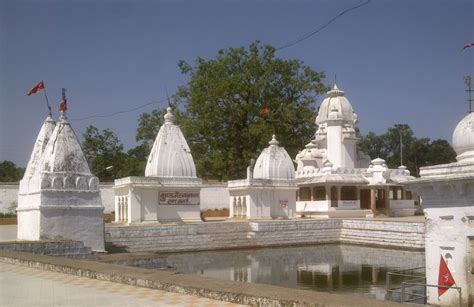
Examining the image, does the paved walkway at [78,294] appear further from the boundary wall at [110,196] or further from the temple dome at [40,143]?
the boundary wall at [110,196]

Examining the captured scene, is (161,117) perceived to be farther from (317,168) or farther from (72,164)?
(72,164)

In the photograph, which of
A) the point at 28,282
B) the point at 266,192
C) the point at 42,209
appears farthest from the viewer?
the point at 266,192

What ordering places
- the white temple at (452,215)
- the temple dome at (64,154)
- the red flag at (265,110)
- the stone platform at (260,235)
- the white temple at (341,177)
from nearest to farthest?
1. the white temple at (452,215)
2. the temple dome at (64,154)
3. the stone platform at (260,235)
4. the white temple at (341,177)
5. the red flag at (265,110)

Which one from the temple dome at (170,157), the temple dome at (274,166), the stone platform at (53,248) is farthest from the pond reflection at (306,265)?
the temple dome at (274,166)

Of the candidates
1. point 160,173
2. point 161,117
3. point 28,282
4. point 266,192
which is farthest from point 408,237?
point 161,117

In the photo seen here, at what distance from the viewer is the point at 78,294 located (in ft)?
25.8

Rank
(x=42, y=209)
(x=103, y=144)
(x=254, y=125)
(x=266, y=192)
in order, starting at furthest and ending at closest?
(x=103, y=144) < (x=254, y=125) < (x=266, y=192) < (x=42, y=209)

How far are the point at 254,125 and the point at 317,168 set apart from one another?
700 centimetres

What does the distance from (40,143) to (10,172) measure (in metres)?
51.6

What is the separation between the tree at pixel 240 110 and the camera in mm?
43281

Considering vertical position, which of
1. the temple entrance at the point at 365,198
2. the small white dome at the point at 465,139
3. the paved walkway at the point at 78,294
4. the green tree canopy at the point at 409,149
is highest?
the green tree canopy at the point at 409,149

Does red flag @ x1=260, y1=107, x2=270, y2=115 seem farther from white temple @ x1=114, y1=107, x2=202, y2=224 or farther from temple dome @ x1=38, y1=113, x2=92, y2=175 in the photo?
temple dome @ x1=38, y1=113, x2=92, y2=175

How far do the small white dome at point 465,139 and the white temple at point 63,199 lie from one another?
11411 millimetres

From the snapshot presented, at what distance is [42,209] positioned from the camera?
57.8ft
